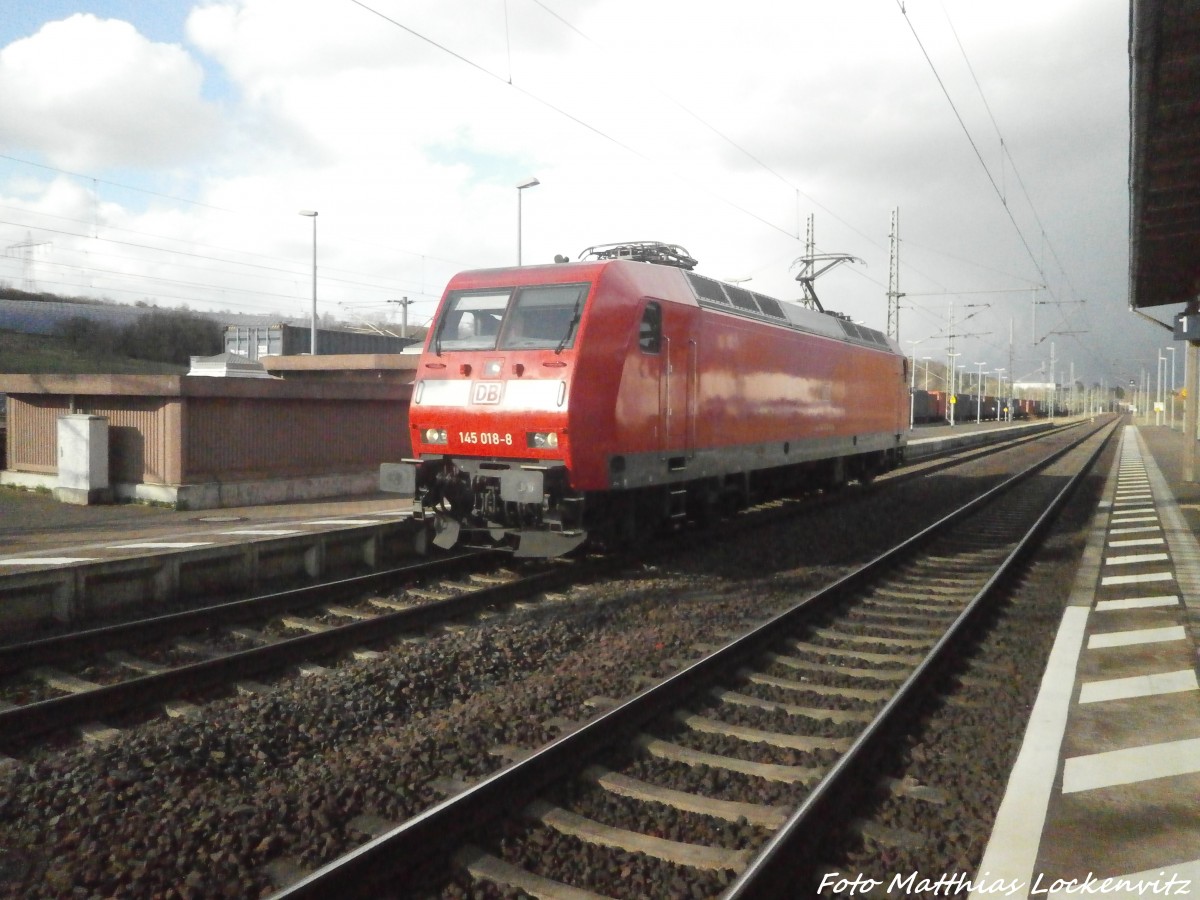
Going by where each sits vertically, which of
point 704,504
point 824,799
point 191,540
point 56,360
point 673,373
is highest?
point 56,360

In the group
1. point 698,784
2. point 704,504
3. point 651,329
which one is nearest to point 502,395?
point 651,329

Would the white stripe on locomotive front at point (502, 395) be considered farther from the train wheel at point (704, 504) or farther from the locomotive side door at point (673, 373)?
the train wheel at point (704, 504)

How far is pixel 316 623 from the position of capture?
8320 mm

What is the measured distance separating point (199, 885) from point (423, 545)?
8193mm

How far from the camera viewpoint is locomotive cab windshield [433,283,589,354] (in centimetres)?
984

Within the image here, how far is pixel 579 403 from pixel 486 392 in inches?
48.2

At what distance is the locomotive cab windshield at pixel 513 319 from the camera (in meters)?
9.84

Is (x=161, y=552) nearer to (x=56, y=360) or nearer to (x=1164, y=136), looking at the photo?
(x=1164, y=136)

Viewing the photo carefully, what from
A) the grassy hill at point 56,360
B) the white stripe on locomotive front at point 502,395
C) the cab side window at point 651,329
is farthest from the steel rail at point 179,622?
the grassy hill at point 56,360

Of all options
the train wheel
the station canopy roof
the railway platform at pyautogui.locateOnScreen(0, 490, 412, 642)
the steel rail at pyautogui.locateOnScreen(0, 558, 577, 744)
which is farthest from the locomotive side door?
the station canopy roof

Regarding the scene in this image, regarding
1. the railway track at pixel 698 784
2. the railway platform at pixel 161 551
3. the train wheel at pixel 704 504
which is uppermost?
the train wheel at pixel 704 504

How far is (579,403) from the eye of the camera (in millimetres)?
9469

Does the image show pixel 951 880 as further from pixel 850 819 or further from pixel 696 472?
pixel 696 472

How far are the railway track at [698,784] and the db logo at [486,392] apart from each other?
12.8ft
